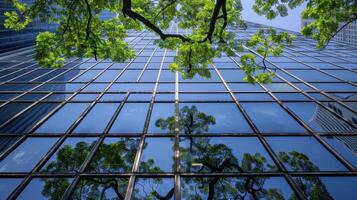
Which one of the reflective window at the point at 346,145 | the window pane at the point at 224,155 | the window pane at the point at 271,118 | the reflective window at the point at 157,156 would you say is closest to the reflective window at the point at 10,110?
the reflective window at the point at 157,156

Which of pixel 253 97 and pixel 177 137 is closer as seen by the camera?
pixel 177 137

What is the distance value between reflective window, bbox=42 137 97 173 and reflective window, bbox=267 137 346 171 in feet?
18.4

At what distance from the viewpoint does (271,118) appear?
1124cm

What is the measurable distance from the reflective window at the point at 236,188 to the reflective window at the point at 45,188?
292cm

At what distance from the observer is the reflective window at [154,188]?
23.4 feet

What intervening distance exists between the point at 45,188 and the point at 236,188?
468 cm

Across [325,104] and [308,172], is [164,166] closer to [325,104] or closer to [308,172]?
[308,172]

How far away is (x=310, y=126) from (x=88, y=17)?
908cm

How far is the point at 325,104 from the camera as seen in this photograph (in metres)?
12.8

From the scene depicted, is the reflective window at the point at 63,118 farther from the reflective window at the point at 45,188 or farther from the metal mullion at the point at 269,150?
the metal mullion at the point at 269,150

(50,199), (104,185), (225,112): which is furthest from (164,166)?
(225,112)

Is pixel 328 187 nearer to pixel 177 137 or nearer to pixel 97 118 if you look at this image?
pixel 177 137

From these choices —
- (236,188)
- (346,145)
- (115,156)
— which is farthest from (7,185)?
(346,145)

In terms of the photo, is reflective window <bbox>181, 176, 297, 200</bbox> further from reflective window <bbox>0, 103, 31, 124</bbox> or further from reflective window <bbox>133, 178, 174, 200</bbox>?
reflective window <bbox>0, 103, 31, 124</bbox>
